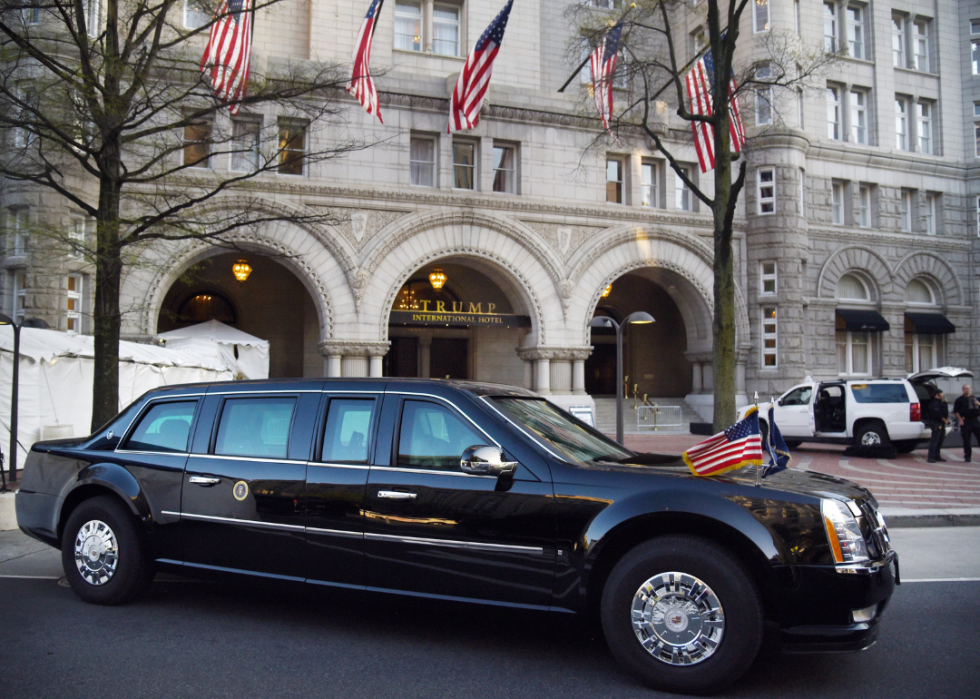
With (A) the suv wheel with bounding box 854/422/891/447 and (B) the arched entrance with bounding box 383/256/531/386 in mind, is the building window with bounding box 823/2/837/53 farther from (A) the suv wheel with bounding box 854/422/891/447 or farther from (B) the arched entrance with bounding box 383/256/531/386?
(A) the suv wheel with bounding box 854/422/891/447

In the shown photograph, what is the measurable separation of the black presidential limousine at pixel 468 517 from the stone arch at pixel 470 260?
626 inches

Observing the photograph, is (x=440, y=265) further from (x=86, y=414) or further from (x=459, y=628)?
(x=459, y=628)

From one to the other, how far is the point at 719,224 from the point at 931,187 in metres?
19.8

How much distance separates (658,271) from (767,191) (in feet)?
15.2

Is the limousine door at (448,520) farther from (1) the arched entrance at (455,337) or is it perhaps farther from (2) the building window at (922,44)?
(2) the building window at (922,44)

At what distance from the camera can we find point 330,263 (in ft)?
70.8

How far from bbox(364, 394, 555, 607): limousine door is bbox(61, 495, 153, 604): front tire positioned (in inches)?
80.3

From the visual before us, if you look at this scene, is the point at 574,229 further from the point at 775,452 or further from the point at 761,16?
the point at 775,452

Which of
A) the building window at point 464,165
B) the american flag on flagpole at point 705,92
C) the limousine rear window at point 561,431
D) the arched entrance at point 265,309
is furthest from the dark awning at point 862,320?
the limousine rear window at point 561,431

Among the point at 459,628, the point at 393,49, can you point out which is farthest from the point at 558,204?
the point at 459,628

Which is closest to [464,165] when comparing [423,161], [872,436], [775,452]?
[423,161]

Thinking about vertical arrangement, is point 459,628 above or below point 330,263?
below

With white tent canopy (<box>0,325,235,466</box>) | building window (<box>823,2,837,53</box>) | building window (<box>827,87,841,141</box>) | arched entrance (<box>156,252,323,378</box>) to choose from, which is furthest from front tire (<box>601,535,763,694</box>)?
building window (<box>823,2,837,53</box>)

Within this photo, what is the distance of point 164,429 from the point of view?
5844 millimetres
